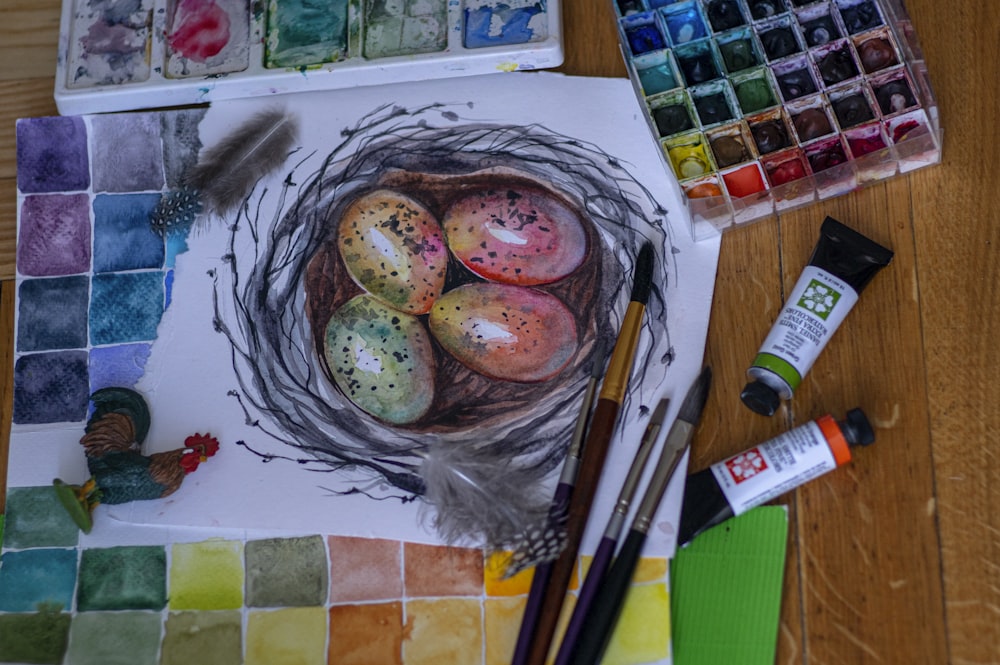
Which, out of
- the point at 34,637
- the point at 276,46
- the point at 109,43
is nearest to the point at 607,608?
the point at 34,637

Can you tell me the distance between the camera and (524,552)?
75 centimetres

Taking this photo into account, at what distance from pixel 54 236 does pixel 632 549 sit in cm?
64

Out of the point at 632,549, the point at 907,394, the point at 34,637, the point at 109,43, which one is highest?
the point at 109,43

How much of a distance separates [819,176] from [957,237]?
0.14m

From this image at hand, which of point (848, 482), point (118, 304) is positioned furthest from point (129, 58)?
point (848, 482)

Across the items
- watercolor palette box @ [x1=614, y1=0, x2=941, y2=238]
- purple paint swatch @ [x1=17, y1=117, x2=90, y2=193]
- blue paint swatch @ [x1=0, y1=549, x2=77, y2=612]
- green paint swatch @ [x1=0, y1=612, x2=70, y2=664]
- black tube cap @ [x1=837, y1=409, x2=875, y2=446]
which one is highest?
watercolor palette box @ [x1=614, y1=0, x2=941, y2=238]

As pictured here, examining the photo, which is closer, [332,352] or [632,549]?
[632,549]

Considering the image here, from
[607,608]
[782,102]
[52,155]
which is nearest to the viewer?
[607,608]

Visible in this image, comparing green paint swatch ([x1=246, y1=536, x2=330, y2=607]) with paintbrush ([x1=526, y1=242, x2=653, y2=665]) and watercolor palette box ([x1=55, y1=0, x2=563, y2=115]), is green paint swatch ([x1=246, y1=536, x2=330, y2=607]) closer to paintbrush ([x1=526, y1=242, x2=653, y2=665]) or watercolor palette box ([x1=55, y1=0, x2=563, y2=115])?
paintbrush ([x1=526, y1=242, x2=653, y2=665])

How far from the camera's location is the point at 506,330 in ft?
2.73

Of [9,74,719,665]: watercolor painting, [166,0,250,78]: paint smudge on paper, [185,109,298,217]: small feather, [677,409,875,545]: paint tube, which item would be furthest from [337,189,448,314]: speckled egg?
[677,409,875,545]: paint tube

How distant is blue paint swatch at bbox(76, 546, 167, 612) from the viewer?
2.60 ft

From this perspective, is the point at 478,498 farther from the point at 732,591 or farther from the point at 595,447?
the point at 732,591

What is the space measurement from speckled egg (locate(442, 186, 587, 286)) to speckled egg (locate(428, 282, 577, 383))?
0.06ft
